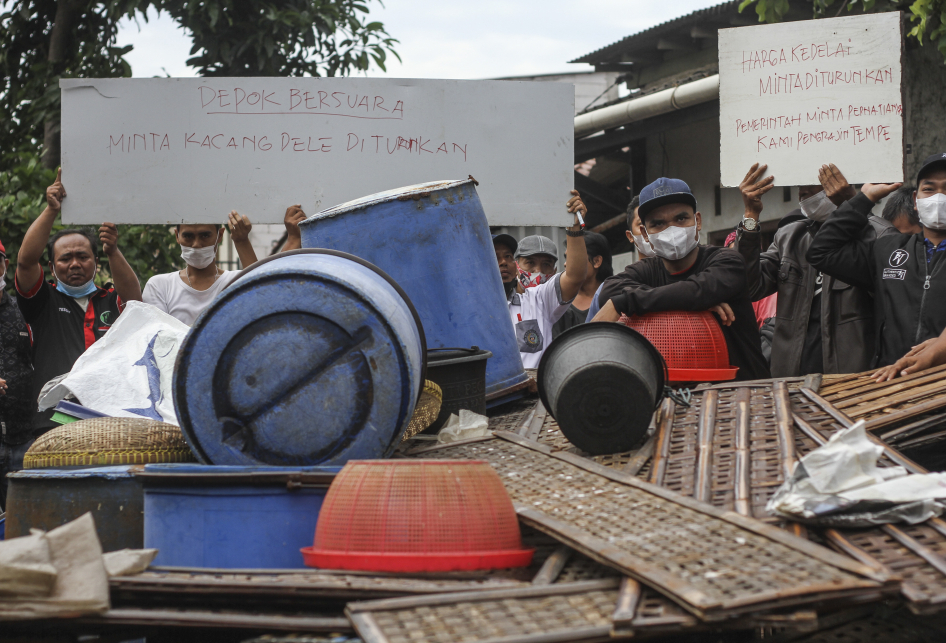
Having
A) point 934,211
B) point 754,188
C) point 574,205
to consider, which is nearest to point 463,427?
point 574,205

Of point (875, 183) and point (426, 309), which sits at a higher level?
point (875, 183)

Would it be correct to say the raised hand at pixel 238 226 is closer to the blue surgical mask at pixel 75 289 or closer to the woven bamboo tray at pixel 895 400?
the blue surgical mask at pixel 75 289

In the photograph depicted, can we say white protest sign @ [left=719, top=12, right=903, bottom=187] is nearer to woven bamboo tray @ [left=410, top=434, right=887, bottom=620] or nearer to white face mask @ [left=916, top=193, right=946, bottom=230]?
white face mask @ [left=916, top=193, right=946, bottom=230]

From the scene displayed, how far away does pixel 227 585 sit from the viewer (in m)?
2.63

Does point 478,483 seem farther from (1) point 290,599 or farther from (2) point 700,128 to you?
(2) point 700,128

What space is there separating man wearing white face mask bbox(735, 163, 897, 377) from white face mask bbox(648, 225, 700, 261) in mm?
457

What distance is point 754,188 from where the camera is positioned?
490cm

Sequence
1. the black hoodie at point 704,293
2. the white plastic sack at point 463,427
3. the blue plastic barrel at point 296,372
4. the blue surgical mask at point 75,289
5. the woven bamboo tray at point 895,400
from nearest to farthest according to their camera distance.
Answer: the blue plastic barrel at point 296,372, the woven bamboo tray at point 895,400, the white plastic sack at point 463,427, the black hoodie at point 704,293, the blue surgical mask at point 75,289

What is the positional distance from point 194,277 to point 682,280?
110 inches

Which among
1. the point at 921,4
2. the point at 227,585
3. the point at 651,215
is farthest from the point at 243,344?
the point at 921,4

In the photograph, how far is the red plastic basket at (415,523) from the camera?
9.08 feet

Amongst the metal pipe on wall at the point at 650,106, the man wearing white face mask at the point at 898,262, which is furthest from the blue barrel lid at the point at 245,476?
the metal pipe on wall at the point at 650,106

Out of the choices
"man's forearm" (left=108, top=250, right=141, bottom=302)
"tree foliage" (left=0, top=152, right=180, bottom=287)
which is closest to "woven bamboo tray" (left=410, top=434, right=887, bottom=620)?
"man's forearm" (left=108, top=250, right=141, bottom=302)

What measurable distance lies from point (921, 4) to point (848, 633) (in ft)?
16.7
